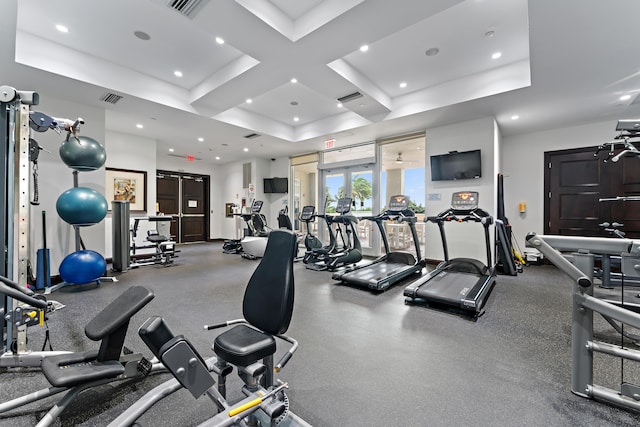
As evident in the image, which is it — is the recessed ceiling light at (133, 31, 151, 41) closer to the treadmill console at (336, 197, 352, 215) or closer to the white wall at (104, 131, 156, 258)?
the white wall at (104, 131, 156, 258)

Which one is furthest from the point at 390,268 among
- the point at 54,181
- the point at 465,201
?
the point at 54,181

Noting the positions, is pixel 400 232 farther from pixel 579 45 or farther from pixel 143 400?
pixel 143 400

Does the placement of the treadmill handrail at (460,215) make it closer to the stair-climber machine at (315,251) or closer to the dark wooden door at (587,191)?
the stair-climber machine at (315,251)

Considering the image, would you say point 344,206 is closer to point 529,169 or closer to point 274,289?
point 529,169

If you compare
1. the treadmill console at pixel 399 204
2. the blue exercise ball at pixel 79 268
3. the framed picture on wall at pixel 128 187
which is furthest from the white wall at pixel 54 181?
the treadmill console at pixel 399 204

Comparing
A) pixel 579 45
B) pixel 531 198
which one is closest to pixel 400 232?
pixel 531 198

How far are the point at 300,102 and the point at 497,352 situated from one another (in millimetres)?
5573

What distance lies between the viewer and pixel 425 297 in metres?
3.54

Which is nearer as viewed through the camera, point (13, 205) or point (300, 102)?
point (13, 205)

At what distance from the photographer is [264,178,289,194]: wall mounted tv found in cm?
960

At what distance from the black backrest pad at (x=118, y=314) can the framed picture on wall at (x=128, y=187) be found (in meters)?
6.36

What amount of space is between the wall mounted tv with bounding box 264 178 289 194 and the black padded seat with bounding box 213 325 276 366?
819cm

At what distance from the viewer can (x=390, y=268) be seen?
5035 mm

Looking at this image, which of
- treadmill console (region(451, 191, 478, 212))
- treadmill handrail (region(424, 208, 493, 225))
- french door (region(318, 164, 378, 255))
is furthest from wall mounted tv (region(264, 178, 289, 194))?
treadmill console (region(451, 191, 478, 212))
